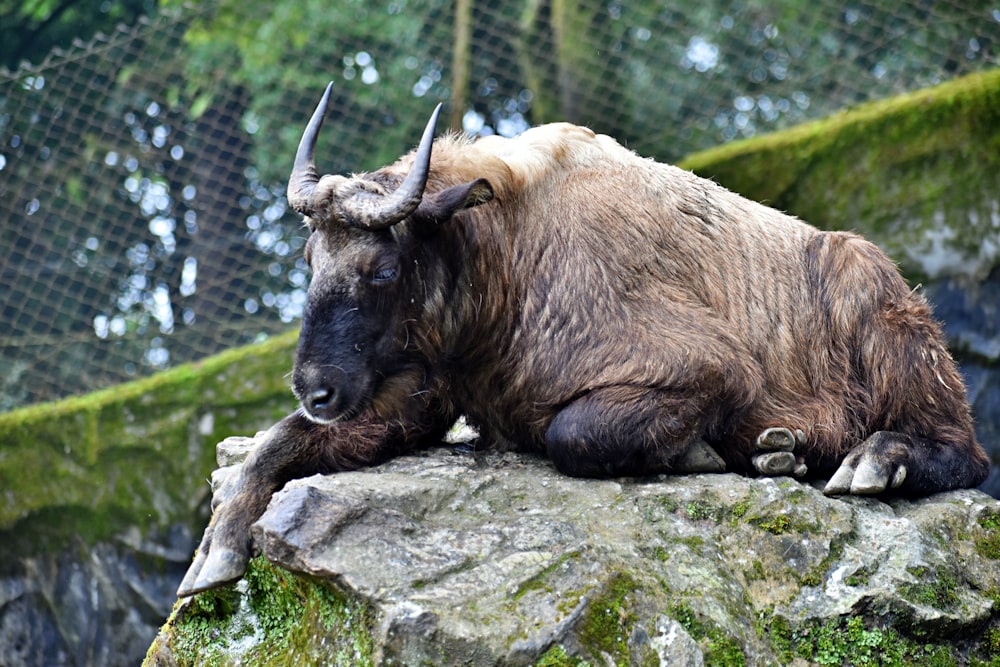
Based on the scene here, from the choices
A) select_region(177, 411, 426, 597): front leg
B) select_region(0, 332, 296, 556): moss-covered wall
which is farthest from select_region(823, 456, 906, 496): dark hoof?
select_region(0, 332, 296, 556): moss-covered wall

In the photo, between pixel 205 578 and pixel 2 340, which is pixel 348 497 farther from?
pixel 2 340

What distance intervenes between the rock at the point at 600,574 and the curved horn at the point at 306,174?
1.02 meters

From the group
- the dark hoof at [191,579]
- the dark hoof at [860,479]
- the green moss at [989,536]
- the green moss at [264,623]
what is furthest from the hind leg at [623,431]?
the dark hoof at [191,579]

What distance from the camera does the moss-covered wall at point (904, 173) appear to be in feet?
27.5

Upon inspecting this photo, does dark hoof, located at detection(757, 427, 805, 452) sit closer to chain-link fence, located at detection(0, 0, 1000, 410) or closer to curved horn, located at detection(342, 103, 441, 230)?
curved horn, located at detection(342, 103, 441, 230)

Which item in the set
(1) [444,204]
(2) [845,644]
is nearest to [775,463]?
(2) [845,644]

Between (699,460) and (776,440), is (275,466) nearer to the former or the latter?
(699,460)

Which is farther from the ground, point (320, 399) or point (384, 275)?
point (384, 275)

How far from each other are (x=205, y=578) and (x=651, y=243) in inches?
82.4

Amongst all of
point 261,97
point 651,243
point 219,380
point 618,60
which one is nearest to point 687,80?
point 618,60

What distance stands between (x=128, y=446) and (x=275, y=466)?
16.2 ft

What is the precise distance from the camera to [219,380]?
8898 millimetres

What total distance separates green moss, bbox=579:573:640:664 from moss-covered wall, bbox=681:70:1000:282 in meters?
5.61

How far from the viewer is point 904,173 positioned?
8648 millimetres
